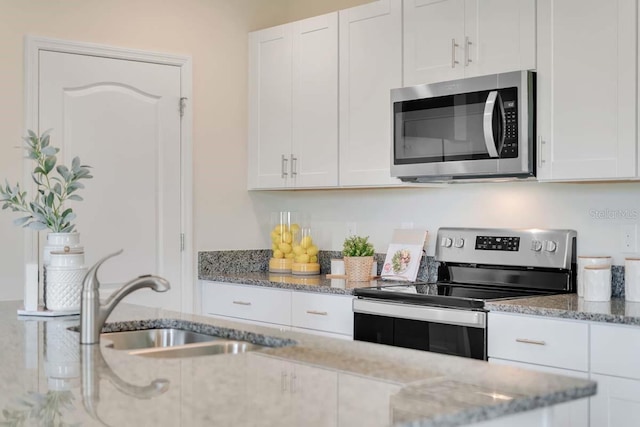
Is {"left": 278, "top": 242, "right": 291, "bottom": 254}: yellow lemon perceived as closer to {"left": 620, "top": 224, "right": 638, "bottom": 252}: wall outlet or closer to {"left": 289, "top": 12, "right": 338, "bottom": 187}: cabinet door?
{"left": 289, "top": 12, "right": 338, "bottom": 187}: cabinet door

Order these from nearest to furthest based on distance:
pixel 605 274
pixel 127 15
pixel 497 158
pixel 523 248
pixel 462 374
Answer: pixel 462 374
pixel 605 274
pixel 497 158
pixel 523 248
pixel 127 15

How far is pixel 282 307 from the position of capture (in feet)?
13.3

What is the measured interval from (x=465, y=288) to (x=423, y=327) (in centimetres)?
49

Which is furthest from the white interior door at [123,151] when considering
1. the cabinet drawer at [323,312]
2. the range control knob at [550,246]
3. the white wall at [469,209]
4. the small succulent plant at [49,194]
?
the range control knob at [550,246]

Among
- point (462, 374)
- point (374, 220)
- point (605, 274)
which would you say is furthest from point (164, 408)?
point (374, 220)

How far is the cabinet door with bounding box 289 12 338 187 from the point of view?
13.9 feet

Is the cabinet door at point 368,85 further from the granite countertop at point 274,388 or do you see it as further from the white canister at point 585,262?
the granite countertop at point 274,388

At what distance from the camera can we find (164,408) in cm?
135

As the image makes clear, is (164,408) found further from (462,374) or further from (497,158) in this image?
(497,158)

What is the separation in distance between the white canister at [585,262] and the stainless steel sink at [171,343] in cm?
159

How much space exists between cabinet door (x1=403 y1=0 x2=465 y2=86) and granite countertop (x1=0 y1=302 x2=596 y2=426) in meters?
1.96

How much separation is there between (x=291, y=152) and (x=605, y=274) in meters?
1.91

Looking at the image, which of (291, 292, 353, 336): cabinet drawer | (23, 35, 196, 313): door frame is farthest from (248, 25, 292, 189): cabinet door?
(291, 292, 353, 336): cabinet drawer

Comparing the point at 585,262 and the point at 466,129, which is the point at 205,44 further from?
the point at 585,262
